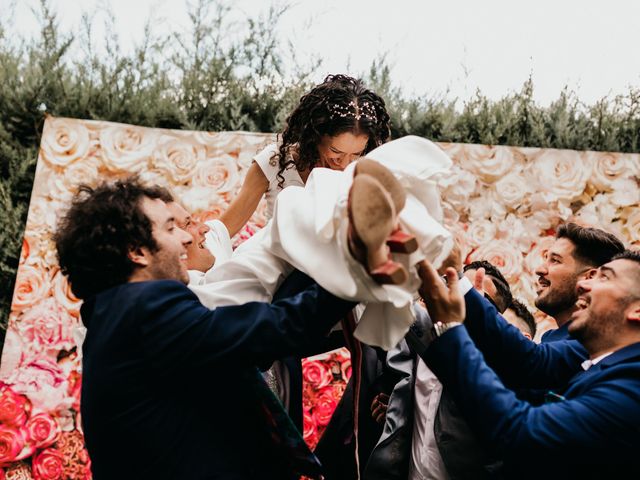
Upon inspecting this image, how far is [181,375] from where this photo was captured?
1814 millimetres

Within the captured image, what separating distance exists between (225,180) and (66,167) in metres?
1.09

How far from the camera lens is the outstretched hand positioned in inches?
75.8

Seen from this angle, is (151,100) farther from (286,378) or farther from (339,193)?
(339,193)

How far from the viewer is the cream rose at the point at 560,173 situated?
185 inches

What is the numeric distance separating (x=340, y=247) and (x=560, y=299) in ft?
6.01

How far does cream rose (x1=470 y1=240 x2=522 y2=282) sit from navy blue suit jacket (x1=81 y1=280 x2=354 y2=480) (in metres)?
2.97

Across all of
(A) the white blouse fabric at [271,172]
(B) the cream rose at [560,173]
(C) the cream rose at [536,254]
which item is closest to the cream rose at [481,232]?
(C) the cream rose at [536,254]

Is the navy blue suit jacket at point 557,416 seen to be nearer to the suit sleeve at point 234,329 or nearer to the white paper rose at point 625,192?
the suit sleeve at point 234,329

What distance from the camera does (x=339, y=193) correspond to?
1.72 metres

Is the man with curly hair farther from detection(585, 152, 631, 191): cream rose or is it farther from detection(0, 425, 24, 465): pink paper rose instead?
detection(585, 152, 631, 191): cream rose

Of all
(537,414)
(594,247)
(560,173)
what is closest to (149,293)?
(537,414)

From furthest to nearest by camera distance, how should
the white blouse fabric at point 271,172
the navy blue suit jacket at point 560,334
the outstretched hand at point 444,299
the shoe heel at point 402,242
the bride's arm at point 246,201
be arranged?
1. the bride's arm at point 246,201
2. the white blouse fabric at point 271,172
3. the navy blue suit jacket at point 560,334
4. the outstretched hand at point 444,299
5. the shoe heel at point 402,242

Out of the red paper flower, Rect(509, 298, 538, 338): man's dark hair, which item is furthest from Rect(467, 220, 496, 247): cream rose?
the red paper flower

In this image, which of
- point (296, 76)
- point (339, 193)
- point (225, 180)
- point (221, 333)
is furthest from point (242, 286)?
point (296, 76)
